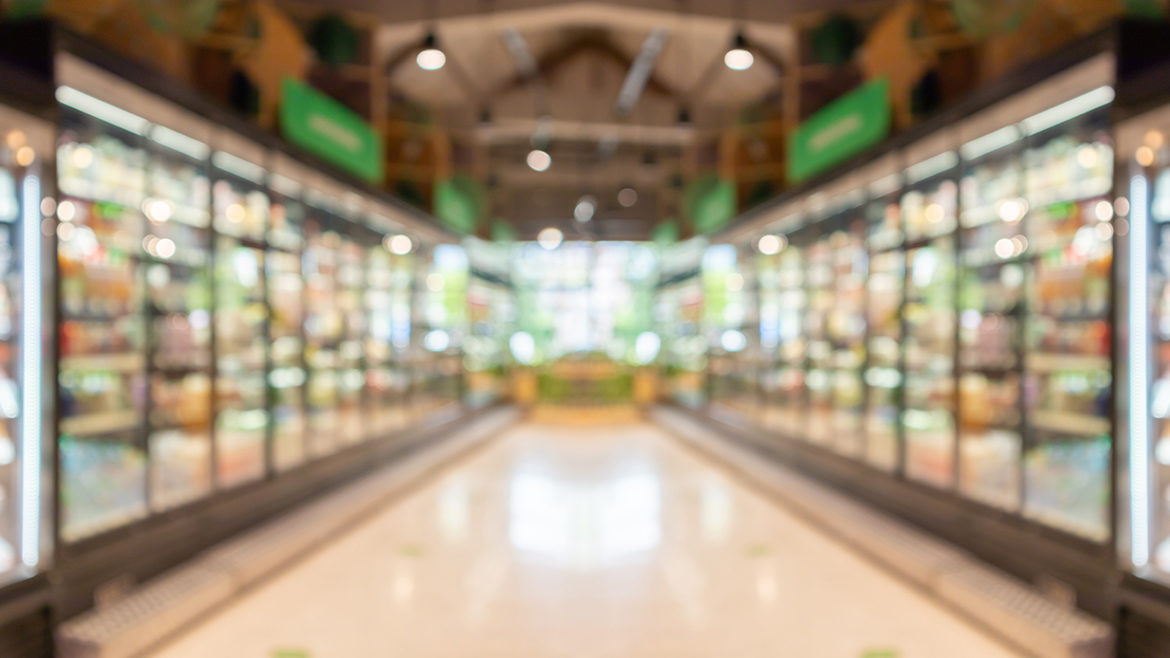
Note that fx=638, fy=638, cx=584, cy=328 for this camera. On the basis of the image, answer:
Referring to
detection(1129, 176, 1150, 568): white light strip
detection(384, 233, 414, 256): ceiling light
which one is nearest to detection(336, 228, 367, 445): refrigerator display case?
detection(384, 233, 414, 256): ceiling light

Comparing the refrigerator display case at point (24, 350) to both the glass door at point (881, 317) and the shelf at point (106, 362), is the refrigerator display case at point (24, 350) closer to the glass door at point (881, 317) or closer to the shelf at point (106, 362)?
the shelf at point (106, 362)

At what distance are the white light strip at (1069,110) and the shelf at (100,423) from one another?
196 inches

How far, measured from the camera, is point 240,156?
169 inches

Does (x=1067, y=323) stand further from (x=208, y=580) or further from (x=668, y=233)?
(x=668, y=233)

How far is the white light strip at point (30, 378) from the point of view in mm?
2682

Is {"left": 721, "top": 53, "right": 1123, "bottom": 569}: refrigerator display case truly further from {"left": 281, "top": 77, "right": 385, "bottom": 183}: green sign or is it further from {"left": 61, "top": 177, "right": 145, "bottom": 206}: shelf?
{"left": 61, "top": 177, "right": 145, "bottom": 206}: shelf

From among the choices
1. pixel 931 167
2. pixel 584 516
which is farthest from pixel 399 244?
pixel 931 167

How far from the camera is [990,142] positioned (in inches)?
151

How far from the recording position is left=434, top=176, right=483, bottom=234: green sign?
859 centimetres

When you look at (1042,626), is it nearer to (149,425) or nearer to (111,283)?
(149,425)

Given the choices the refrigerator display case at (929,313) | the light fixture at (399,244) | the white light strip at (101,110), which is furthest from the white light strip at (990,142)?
the light fixture at (399,244)

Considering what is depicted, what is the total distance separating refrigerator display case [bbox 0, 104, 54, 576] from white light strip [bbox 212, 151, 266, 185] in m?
1.37

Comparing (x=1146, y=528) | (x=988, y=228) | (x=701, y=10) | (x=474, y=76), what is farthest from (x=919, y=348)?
(x=474, y=76)

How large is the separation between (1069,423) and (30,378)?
16.0ft
